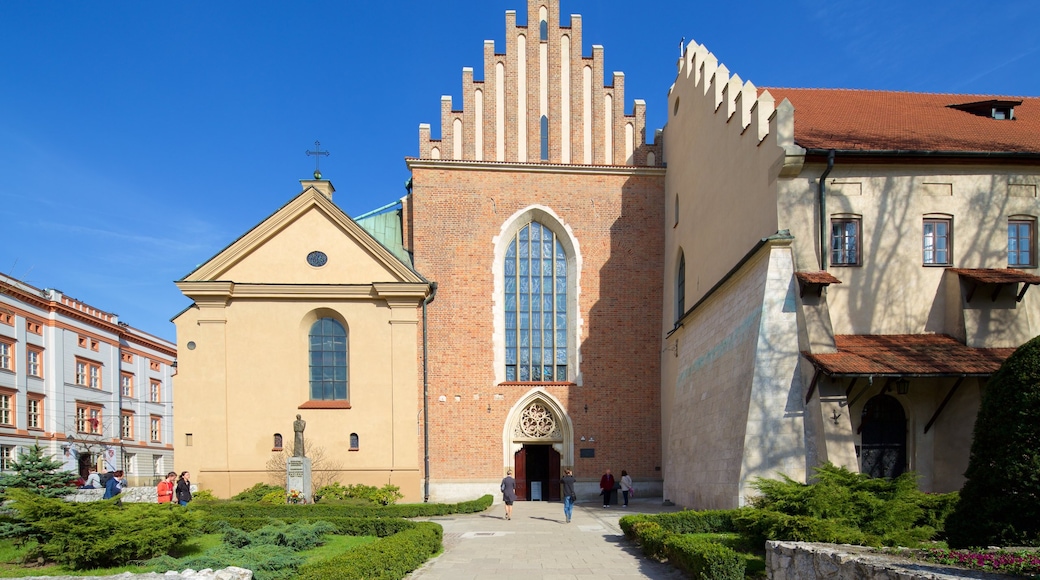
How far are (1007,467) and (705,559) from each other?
13.7ft

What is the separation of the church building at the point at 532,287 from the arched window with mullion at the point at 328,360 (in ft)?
0.32

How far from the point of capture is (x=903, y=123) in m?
19.3

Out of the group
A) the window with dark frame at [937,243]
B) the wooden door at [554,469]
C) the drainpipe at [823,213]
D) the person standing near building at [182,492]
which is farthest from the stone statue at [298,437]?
the window with dark frame at [937,243]

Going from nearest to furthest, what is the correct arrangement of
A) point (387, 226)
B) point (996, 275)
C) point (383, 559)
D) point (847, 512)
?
point (383, 559) < point (847, 512) < point (996, 275) < point (387, 226)

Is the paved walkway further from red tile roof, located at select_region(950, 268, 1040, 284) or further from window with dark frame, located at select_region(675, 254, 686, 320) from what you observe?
red tile roof, located at select_region(950, 268, 1040, 284)

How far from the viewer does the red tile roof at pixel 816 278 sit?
50.5 ft

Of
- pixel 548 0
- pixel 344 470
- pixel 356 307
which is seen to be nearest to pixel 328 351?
pixel 356 307

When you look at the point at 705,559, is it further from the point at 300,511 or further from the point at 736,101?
the point at 736,101

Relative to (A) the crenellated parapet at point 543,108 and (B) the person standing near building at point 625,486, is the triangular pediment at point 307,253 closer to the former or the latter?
(A) the crenellated parapet at point 543,108

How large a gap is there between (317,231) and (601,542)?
50.3 ft

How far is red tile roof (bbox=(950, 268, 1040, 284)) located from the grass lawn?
48.0 ft

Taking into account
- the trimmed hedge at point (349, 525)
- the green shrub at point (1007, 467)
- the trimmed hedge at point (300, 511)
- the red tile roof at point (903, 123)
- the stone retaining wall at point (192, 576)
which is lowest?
the trimmed hedge at point (300, 511)

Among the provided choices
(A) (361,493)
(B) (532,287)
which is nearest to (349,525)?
(A) (361,493)

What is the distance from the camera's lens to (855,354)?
50.4 ft
